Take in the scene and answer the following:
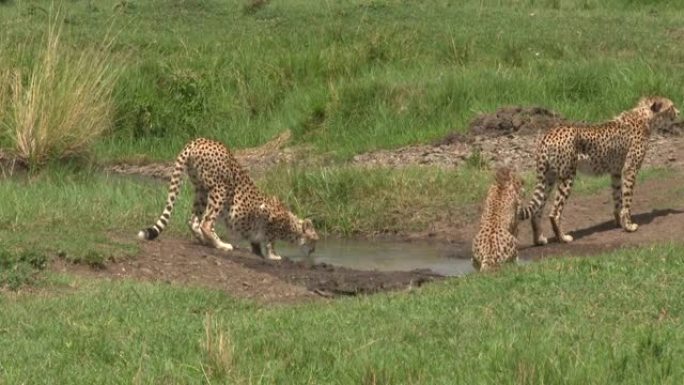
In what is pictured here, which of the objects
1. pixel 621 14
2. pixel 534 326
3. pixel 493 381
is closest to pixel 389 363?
pixel 493 381

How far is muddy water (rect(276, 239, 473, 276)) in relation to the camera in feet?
45.2

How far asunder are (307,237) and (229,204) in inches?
32.3

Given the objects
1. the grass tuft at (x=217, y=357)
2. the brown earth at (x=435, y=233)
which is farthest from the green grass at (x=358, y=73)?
the grass tuft at (x=217, y=357)

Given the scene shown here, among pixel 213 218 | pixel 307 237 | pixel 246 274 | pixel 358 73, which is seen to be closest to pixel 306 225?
pixel 307 237

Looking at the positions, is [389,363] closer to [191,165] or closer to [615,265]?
[615,265]

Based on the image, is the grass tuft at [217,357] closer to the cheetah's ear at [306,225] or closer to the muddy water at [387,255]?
the muddy water at [387,255]

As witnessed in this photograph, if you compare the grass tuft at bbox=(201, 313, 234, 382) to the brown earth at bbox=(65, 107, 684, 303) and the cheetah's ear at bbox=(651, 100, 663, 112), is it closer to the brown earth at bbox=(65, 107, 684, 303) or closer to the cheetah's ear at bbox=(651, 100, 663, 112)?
the brown earth at bbox=(65, 107, 684, 303)

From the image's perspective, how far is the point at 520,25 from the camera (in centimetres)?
2481

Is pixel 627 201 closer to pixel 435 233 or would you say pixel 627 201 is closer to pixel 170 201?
pixel 435 233

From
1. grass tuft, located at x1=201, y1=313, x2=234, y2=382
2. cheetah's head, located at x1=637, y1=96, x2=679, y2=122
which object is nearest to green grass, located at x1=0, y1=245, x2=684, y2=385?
grass tuft, located at x1=201, y1=313, x2=234, y2=382

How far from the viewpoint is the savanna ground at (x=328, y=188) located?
8.52 m

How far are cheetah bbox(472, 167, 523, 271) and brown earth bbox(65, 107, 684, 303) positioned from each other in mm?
612

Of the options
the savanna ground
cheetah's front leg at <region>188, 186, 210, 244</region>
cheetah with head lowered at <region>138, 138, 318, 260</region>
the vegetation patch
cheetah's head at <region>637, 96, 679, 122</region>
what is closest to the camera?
the savanna ground

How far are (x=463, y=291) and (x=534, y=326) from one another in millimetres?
1310
